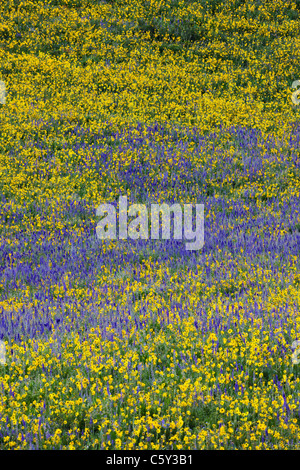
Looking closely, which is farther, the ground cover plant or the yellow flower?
the yellow flower

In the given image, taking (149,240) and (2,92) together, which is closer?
(149,240)

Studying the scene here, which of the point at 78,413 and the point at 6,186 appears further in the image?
the point at 6,186

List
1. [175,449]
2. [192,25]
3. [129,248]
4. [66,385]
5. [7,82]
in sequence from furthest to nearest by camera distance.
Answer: [192,25]
[7,82]
[129,248]
[66,385]
[175,449]

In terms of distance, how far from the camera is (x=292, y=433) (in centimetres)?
323

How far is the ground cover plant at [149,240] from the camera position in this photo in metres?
3.57

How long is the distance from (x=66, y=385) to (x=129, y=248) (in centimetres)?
445

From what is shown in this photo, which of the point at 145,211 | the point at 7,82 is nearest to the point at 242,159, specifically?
the point at 145,211

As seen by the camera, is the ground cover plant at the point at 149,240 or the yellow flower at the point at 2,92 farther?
the yellow flower at the point at 2,92

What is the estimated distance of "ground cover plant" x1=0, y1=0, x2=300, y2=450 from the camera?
3.57 metres

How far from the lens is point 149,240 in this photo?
337 inches

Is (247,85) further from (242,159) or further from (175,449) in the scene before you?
(175,449)

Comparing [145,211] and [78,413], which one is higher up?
[145,211]

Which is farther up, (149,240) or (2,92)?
(2,92)

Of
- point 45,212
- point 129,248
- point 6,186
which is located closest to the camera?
point 129,248
